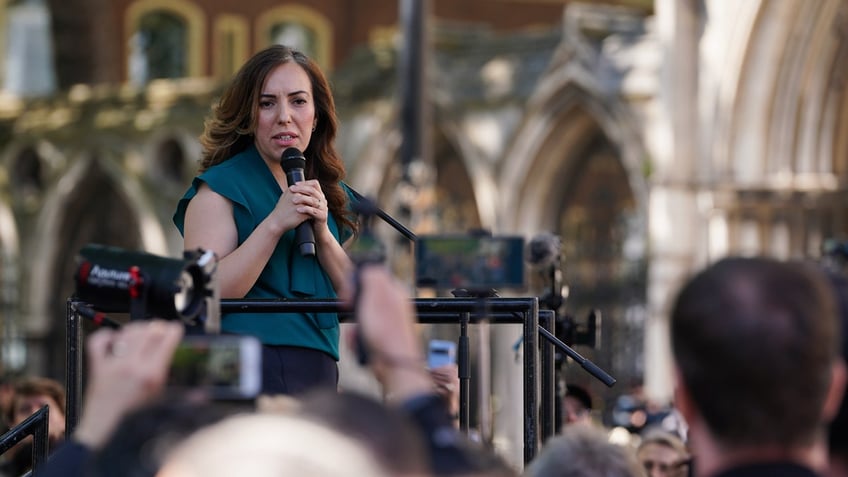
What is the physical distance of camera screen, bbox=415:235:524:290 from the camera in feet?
15.4

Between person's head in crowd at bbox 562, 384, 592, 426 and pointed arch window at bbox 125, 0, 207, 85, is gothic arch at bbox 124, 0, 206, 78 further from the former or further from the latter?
person's head in crowd at bbox 562, 384, 592, 426

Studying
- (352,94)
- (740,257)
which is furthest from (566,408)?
(352,94)

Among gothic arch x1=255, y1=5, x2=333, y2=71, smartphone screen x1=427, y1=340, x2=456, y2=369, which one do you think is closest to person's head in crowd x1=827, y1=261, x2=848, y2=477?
smartphone screen x1=427, y1=340, x2=456, y2=369

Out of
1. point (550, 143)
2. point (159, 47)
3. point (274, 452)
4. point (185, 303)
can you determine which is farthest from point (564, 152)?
point (274, 452)

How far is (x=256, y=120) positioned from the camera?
16.9ft

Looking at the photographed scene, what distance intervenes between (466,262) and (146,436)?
2031 mm

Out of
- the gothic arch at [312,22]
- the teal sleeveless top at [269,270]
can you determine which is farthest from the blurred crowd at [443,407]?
the gothic arch at [312,22]

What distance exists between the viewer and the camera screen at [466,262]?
4703 mm

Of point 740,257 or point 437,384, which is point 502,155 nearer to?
point 437,384

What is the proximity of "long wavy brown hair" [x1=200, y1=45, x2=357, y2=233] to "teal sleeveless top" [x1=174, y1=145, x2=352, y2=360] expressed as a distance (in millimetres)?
77

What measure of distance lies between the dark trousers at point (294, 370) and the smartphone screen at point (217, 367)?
1.80 meters

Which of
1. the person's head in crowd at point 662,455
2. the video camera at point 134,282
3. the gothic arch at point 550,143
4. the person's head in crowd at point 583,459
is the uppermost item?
the gothic arch at point 550,143

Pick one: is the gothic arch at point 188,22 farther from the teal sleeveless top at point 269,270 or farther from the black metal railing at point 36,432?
the teal sleeveless top at point 269,270

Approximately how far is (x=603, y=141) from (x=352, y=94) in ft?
11.2
